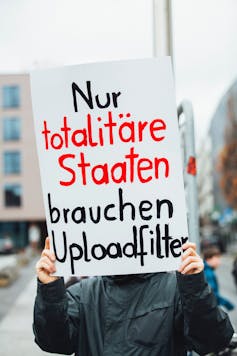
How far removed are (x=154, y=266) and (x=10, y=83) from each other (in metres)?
35.2

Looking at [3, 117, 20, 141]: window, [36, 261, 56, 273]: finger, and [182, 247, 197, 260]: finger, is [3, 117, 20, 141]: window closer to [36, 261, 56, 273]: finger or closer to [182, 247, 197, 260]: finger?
[36, 261, 56, 273]: finger

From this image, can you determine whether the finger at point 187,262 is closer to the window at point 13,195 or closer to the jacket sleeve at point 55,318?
the jacket sleeve at point 55,318

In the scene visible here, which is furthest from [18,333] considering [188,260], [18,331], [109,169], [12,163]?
[12,163]

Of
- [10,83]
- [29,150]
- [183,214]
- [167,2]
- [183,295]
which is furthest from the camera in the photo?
[29,150]

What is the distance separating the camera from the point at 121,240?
6.85ft

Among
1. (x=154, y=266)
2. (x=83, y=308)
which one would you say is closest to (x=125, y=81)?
(x=154, y=266)

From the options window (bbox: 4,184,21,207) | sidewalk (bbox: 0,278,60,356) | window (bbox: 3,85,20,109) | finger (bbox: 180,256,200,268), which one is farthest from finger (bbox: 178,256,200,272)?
window (bbox: 4,184,21,207)

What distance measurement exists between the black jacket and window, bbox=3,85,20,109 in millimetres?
35274

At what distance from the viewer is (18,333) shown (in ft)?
25.3

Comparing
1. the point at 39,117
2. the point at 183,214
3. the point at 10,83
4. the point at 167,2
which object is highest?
the point at 167,2

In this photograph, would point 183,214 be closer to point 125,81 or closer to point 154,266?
point 154,266

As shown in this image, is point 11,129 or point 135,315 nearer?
point 135,315

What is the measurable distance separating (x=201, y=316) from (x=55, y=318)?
521 mm

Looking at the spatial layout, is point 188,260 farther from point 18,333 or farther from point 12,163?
point 12,163
